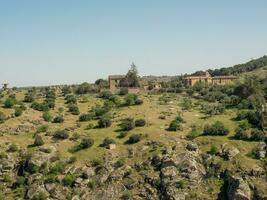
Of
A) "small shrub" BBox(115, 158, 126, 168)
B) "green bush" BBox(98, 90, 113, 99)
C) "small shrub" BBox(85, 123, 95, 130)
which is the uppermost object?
"green bush" BBox(98, 90, 113, 99)

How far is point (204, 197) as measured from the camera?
72875 millimetres

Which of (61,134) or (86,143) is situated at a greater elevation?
(61,134)

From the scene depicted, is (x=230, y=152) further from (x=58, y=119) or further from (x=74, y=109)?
(x=74, y=109)

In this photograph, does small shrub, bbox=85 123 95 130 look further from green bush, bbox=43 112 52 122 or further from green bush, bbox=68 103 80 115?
green bush, bbox=68 103 80 115

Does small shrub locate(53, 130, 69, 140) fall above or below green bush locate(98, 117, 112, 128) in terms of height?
below

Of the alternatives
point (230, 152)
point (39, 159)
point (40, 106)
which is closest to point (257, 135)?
point (230, 152)

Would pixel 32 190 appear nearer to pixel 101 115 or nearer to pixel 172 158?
pixel 172 158

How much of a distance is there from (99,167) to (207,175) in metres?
19.3

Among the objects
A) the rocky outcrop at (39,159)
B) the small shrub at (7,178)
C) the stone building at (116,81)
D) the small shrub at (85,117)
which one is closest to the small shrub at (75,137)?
the rocky outcrop at (39,159)

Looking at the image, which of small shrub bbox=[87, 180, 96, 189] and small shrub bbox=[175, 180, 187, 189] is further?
small shrub bbox=[87, 180, 96, 189]

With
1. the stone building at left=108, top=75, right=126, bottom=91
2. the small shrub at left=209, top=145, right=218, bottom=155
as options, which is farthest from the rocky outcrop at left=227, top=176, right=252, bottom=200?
the stone building at left=108, top=75, right=126, bottom=91

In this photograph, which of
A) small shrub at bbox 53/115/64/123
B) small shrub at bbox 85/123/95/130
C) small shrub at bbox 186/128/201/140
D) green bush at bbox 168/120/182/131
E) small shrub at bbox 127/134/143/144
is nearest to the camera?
small shrub at bbox 186/128/201/140

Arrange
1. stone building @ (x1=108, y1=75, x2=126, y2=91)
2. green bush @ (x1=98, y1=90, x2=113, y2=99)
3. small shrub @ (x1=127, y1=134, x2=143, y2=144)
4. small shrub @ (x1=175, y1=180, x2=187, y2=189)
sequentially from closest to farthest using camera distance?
small shrub @ (x1=175, y1=180, x2=187, y2=189), small shrub @ (x1=127, y1=134, x2=143, y2=144), green bush @ (x1=98, y1=90, x2=113, y2=99), stone building @ (x1=108, y1=75, x2=126, y2=91)

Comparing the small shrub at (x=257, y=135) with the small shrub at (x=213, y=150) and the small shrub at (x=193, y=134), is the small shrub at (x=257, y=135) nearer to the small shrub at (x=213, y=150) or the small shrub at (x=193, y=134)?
the small shrub at (x=213, y=150)
